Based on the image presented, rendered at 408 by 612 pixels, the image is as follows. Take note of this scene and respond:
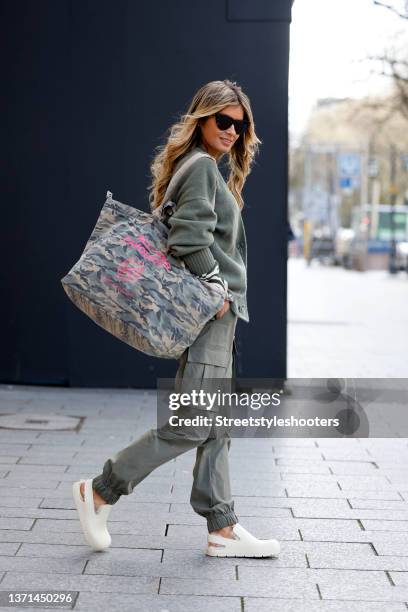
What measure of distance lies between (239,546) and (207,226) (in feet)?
4.06

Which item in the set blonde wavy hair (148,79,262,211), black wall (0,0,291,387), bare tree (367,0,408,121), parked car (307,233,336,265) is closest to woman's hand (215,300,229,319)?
blonde wavy hair (148,79,262,211)

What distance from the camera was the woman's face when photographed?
13.9 ft

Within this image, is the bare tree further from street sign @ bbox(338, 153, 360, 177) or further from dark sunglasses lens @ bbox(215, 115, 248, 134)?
street sign @ bbox(338, 153, 360, 177)

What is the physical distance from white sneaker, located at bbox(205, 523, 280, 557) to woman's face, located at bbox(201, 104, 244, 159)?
1460 millimetres

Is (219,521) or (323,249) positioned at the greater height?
(219,521)

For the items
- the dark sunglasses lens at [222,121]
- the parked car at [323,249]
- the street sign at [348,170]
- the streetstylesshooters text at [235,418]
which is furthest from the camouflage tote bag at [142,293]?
the street sign at [348,170]

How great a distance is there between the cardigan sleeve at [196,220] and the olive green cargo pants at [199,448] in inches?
10.3

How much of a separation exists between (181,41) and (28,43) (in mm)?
1205

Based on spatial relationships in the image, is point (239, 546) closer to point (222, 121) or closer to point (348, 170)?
point (222, 121)

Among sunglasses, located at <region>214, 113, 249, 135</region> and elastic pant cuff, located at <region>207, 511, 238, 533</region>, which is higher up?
sunglasses, located at <region>214, 113, 249, 135</region>

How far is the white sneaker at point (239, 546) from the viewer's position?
433 centimetres

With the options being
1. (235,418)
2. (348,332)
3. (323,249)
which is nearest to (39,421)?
(235,418)

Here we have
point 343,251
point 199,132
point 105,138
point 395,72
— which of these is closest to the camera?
point 199,132

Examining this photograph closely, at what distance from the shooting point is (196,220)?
406 centimetres
